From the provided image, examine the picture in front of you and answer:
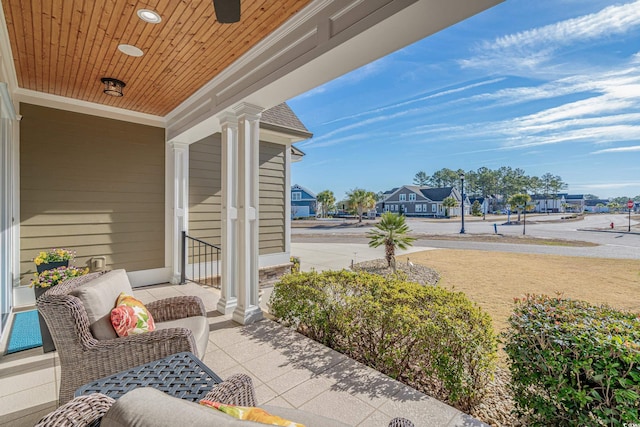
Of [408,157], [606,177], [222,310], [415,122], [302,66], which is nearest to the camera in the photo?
[302,66]

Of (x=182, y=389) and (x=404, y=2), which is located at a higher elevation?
(x=404, y=2)

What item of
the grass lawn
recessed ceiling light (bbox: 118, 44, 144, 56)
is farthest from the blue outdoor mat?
the grass lawn

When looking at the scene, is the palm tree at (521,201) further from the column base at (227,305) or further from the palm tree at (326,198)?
the column base at (227,305)

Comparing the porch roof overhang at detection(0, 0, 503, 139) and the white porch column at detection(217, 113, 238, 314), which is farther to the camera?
the white porch column at detection(217, 113, 238, 314)

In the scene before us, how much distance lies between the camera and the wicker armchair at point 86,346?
1.65 meters

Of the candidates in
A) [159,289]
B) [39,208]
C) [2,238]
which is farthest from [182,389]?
[39,208]

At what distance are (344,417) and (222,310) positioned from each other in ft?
7.54

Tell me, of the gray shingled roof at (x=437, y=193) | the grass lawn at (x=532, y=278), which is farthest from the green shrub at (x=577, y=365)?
the gray shingled roof at (x=437, y=193)

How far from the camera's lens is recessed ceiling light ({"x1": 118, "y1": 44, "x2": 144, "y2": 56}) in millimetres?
2795

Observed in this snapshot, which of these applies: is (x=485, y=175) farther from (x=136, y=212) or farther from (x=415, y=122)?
(x=136, y=212)

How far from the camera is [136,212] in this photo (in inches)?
191

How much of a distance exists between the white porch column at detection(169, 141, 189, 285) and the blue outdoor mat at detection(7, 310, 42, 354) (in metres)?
1.82

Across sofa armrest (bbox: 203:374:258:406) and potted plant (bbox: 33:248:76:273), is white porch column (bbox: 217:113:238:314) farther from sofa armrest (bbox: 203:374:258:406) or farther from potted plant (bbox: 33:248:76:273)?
sofa armrest (bbox: 203:374:258:406)

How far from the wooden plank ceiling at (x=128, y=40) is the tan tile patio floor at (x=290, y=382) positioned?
2865 mm
